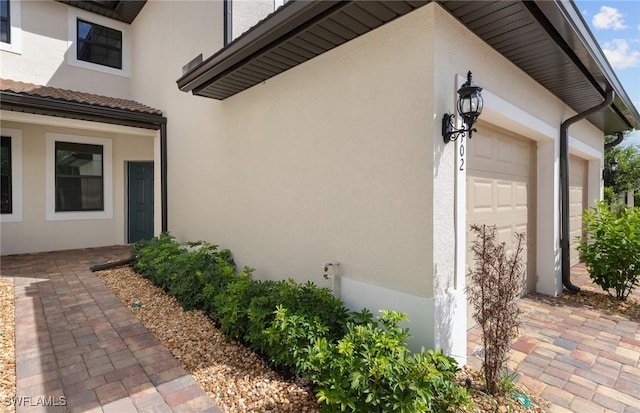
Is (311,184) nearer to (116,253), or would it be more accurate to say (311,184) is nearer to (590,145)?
(116,253)

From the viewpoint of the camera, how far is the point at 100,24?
9219 mm

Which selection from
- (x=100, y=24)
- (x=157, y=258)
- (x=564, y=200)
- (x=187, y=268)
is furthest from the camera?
(x=100, y=24)

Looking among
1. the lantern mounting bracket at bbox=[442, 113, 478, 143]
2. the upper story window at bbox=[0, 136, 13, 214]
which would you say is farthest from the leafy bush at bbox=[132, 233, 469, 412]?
the upper story window at bbox=[0, 136, 13, 214]

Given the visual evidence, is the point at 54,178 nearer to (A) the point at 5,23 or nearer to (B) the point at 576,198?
(A) the point at 5,23

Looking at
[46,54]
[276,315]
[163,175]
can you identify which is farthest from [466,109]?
[46,54]

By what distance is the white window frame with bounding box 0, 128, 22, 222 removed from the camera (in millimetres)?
7629

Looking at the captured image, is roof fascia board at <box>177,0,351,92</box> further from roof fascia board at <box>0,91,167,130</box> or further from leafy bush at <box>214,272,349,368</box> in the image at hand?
roof fascia board at <box>0,91,167,130</box>

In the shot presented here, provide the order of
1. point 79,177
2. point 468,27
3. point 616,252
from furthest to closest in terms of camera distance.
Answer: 1. point 79,177
2. point 616,252
3. point 468,27

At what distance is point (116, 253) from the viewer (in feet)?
26.5

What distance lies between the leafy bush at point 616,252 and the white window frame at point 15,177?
1178 centimetres

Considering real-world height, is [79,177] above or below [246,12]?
below

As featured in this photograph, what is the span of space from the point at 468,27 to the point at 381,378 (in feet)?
10.9

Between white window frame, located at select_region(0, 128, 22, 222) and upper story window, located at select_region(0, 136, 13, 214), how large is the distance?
59 millimetres

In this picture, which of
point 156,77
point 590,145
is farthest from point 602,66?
point 156,77
